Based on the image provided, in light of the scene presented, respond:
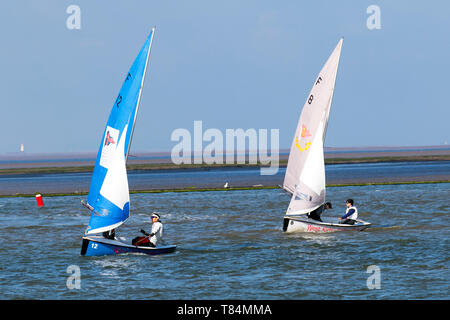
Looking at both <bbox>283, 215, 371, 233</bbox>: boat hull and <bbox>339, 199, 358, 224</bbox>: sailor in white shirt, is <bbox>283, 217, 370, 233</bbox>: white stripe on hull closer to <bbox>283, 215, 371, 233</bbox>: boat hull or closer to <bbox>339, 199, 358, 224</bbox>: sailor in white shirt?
<bbox>283, 215, 371, 233</bbox>: boat hull

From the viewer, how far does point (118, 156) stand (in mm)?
30109

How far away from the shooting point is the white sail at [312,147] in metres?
37.1

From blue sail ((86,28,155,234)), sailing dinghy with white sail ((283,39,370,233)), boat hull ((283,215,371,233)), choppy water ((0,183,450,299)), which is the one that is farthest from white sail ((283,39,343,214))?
blue sail ((86,28,155,234))

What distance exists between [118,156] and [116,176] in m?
0.87

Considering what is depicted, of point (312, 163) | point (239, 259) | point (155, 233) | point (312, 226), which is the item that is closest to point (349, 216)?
point (312, 226)

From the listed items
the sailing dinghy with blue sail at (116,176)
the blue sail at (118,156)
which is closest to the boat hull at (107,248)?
the sailing dinghy with blue sail at (116,176)

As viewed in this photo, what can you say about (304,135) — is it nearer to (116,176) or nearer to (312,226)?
(312,226)

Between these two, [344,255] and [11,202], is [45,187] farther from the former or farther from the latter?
[344,255]

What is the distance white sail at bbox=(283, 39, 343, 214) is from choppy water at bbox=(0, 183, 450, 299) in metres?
2.20

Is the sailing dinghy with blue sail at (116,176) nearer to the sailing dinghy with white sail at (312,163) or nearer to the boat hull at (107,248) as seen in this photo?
the boat hull at (107,248)

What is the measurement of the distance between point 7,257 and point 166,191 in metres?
36.5

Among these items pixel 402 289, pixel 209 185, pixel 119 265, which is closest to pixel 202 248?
pixel 119 265

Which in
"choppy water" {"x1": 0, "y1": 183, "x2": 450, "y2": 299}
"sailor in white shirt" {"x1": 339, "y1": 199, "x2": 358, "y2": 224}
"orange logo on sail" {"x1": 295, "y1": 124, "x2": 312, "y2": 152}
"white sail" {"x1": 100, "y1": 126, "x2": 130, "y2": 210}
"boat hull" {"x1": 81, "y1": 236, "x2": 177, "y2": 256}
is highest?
"orange logo on sail" {"x1": 295, "y1": 124, "x2": 312, "y2": 152}

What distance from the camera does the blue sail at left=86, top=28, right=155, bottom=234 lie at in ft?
98.2
